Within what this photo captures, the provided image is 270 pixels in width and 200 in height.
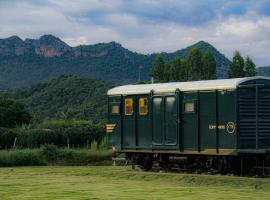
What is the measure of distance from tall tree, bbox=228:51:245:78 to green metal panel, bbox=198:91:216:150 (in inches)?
→ 1626

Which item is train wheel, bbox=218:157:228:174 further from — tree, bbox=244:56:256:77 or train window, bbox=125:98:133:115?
tree, bbox=244:56:256:77

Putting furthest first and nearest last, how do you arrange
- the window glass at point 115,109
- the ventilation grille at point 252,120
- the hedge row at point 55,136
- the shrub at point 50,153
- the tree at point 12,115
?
1. the tree at point 12,115
2. the hedge row at point 55,136
3. the shrub at point 50,153
4. the window glass at point 115,109
5. the ventilation grille at point 252,120

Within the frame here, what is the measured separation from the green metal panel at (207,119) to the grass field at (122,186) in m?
1.89

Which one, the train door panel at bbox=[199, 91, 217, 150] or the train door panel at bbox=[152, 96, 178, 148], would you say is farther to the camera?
the train door panel at bbox=[152, 96, 178, 148]

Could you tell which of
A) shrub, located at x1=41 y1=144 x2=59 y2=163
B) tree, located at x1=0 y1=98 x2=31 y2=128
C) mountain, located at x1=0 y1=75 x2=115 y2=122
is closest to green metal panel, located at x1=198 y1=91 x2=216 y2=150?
shrub, located at x1=41 y1=144 x2=59 y2=163

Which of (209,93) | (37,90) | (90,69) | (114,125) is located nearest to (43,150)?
(114,125)

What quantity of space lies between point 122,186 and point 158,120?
6.28 meters

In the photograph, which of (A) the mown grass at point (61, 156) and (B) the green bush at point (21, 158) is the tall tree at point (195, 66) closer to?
(A) the mown grass at point (61, 156)

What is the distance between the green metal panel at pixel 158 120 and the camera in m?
24.0

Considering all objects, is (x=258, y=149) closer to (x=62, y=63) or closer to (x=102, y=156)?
(x=102, y=156)

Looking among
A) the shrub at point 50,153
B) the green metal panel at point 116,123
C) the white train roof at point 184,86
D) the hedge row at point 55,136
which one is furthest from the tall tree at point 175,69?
the white train roof at point 184,86

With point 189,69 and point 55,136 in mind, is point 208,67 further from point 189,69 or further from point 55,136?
point 55,136

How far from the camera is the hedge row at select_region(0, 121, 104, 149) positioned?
36250 mm

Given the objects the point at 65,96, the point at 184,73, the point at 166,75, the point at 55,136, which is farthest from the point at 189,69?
the point at 55,136
